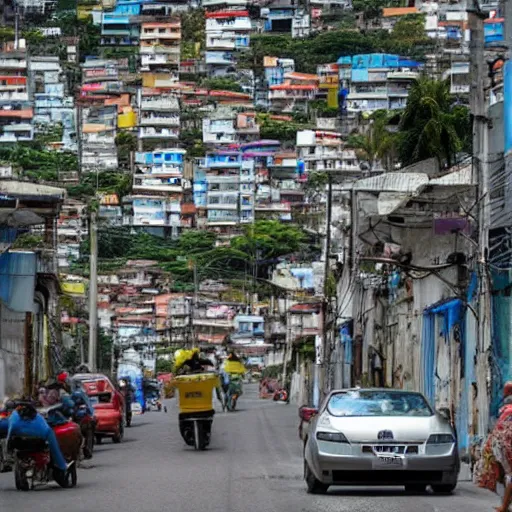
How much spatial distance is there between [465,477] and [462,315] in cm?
719

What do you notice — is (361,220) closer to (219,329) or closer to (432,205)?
(432,205)

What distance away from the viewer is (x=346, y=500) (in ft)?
63.6

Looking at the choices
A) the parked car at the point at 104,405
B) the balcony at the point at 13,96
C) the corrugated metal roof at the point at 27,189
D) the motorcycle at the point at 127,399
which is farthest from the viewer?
the balcony at the point at 13,96

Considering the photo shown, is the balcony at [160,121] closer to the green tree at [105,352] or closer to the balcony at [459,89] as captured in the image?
the balcony at [459,89]

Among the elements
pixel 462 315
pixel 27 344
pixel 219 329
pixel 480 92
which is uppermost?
pixel 480 92

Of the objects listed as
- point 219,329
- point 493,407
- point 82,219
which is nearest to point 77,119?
point 82,219

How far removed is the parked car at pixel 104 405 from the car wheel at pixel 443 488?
15.3 m

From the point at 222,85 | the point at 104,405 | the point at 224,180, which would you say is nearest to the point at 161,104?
the point at 222,85

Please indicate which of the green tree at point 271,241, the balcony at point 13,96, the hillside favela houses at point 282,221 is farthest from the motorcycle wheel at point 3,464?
the balcony at point 13,96

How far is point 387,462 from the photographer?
19812 mm

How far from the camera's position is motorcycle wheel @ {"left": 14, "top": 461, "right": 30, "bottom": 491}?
70.8 feet

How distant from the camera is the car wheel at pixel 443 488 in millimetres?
20172

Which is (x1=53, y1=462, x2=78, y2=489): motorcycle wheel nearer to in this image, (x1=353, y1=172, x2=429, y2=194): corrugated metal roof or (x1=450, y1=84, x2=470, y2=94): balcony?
(x1=353, y1=172, x2=429, y2=194): corrugated metal roof

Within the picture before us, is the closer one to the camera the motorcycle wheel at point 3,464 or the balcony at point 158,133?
the motorcycle wheel at point 3,464
